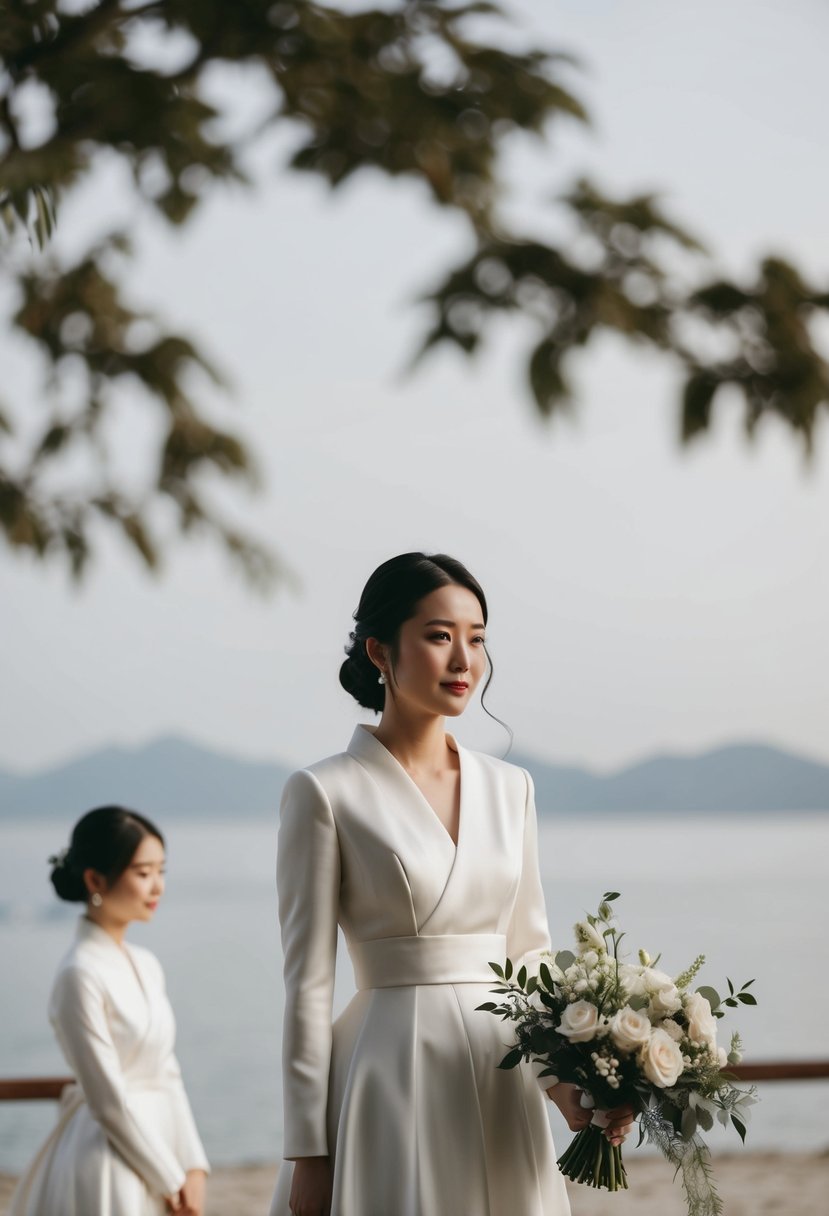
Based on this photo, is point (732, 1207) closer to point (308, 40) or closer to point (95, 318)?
point (95, 318)

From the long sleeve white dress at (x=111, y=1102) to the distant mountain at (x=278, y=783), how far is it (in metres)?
18.9

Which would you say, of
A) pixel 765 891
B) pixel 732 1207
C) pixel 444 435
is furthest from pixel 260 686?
pixel 732 1207

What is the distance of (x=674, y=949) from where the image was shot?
2159 centimetres

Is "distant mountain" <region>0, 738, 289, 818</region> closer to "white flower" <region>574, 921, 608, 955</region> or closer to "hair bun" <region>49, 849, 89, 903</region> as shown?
"hair bun" <region>49, 849, 89, 903</region>

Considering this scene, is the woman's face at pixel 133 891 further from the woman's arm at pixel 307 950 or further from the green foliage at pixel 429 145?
the green foliage at pixel 429 145

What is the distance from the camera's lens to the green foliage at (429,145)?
3.44m

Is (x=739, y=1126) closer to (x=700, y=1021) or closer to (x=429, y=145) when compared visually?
(x=700, y=1021)

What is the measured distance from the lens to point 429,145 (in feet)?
12.2

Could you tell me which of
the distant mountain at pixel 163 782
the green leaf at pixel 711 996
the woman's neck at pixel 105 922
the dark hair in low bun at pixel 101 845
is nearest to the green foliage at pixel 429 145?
the dark hair in low bun at pixel 101 845

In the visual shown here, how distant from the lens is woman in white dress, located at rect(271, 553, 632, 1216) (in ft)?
5.96

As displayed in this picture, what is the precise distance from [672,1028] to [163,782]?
29.1 metres

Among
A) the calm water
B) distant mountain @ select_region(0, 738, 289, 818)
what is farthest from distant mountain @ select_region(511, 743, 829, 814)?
distant mountain @ select_region(0, 738, 289, 818)

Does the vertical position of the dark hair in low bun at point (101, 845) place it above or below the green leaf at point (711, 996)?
above

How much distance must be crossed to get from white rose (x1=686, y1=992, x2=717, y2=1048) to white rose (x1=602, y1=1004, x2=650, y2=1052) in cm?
7
